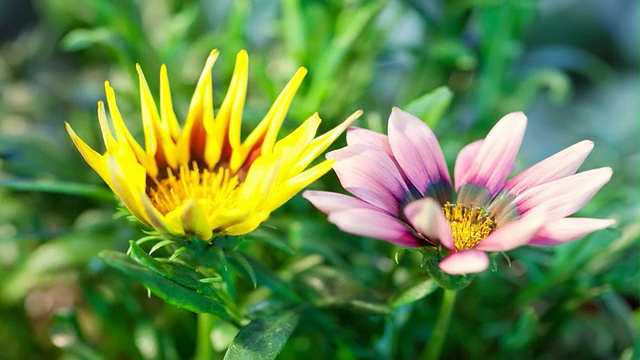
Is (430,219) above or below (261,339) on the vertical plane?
above

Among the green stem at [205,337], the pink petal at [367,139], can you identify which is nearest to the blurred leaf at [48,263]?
the green stem at [205,337]

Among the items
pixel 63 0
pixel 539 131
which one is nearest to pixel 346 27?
pixel 63 0

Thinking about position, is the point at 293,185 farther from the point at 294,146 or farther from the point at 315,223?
the point at 315,223

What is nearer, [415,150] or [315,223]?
[415,150]

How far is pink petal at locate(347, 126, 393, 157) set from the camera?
633mm

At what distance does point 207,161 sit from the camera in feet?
2.44

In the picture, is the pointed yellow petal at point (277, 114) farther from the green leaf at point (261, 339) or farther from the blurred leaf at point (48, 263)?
the blurred leaf at point (48, 263)

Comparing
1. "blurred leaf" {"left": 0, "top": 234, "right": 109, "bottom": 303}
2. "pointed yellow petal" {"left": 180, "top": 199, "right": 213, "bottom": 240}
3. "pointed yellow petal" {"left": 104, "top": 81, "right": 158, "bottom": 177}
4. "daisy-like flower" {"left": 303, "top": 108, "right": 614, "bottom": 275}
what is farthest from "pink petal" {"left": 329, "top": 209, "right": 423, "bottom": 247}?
"blurred leaf" {"left": 0, "top": 234, "right": 109, "bottom": 303}

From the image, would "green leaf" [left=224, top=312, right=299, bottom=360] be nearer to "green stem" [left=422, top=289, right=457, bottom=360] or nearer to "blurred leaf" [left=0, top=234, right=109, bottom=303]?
"green stem" [left=422, top=289, right=457, bottom=360]

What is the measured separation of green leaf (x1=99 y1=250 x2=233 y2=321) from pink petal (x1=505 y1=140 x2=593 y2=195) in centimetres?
31

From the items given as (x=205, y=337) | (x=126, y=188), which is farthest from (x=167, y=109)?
(x=205, y=337)

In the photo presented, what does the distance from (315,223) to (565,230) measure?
47 centimetres

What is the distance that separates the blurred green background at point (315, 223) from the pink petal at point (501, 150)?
145 millimetres

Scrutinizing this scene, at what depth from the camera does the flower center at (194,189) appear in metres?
0.70
